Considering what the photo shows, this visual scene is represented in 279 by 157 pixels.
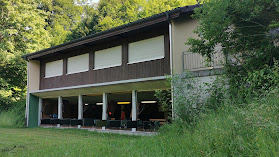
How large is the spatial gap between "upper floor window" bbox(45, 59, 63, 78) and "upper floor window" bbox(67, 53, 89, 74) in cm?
100

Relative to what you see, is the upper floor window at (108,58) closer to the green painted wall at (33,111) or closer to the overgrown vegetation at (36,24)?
the green painted wall at (33,111)

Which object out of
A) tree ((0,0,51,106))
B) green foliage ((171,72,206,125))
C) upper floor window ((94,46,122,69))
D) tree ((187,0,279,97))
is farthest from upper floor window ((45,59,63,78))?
tree ((187,0,279,97))

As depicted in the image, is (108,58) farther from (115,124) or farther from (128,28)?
(115,124)

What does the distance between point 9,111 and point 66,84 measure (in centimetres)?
707

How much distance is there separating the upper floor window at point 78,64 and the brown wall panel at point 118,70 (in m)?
0.27

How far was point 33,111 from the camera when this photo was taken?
19391 mm

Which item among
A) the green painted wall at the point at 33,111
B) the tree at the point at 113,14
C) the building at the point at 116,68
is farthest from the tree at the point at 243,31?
the tree at the point at 113,14

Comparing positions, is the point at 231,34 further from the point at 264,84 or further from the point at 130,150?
the point at 130,150

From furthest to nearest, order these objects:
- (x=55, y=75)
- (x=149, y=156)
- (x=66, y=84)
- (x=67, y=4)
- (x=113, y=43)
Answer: (x=67, y=4) < (x=55, y=75) < (x=66, y=84) < (x=113, y=43) < (x=149, y=156)

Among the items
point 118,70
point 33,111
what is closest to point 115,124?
point 118,70

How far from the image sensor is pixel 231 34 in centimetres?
823

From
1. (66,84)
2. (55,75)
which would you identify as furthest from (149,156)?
(55,75)

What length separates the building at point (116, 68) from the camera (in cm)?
1148

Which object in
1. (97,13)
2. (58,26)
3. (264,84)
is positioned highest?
(97,13)
